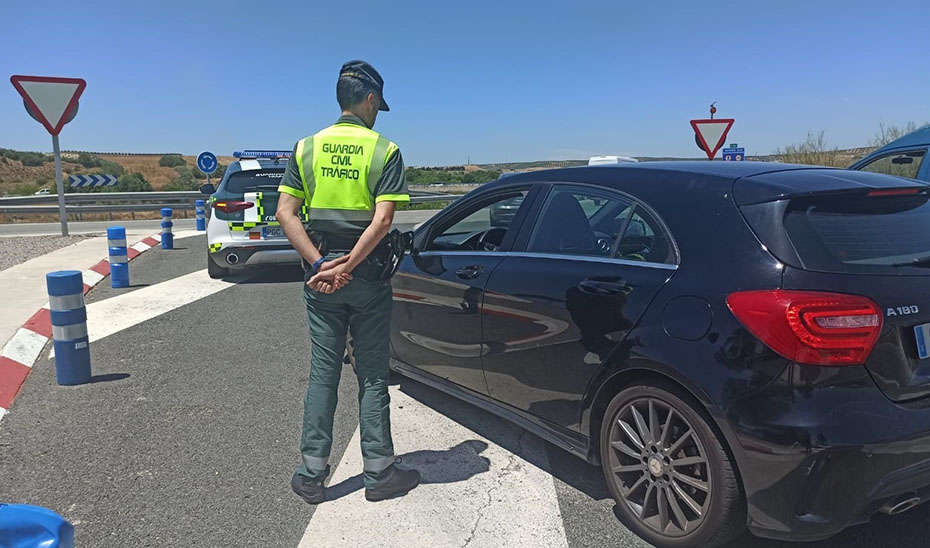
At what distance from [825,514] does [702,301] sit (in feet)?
2.80

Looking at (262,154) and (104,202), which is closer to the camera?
(262,154)

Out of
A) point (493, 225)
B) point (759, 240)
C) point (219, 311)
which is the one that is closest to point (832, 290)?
point (759, 240)

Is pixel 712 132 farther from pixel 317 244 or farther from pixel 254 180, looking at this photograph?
pixel 317 244

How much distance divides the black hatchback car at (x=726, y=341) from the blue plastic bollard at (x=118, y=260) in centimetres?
685

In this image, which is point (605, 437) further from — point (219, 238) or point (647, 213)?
point (219, 238)

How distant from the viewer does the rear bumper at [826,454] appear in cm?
222

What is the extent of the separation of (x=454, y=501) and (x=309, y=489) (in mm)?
711

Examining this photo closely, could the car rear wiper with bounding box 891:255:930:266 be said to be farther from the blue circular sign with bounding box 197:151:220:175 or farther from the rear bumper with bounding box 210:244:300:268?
the blue circular sign with bounding box 197:151:220:175

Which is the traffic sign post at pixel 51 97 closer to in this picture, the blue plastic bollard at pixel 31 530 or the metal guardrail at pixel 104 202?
the metal guardrail at pixel 104 202

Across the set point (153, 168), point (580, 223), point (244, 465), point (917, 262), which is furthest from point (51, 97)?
point (153, 168)

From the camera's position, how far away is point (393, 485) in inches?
127

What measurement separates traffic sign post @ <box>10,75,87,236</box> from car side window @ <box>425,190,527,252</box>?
967 cm

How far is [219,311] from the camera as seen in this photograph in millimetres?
7426

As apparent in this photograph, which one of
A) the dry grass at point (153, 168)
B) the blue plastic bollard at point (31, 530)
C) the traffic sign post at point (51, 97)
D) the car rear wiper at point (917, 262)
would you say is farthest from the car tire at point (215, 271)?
the dry grass at point (153, 168)
